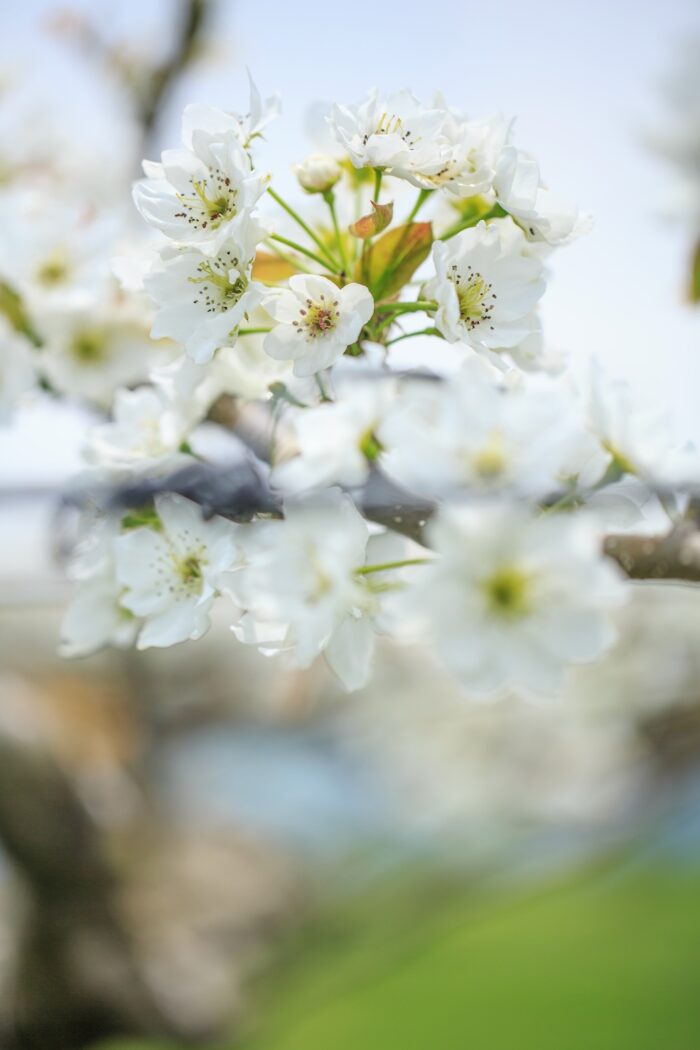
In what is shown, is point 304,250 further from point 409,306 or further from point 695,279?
point 695,279

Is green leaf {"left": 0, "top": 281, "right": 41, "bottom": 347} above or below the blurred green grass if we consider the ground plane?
above

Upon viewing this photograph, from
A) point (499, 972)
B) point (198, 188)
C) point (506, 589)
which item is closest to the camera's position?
point (506, 589)

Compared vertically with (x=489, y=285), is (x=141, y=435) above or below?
below

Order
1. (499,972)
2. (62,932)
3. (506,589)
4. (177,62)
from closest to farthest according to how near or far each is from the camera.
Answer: (506,589)
(177,62)
(62,932)
(499,972)

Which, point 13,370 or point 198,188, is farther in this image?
point 13,370

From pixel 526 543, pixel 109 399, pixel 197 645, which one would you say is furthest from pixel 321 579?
pixel 197 645

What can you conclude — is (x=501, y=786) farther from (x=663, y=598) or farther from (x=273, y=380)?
(x=273, y=380)

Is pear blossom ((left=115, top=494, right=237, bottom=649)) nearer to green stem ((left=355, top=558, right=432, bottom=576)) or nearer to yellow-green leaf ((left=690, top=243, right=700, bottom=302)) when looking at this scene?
green stem ((left=355, top=558, right=432, bottom=576))

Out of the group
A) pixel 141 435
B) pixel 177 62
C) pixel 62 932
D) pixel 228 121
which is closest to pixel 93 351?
pixel 141 435

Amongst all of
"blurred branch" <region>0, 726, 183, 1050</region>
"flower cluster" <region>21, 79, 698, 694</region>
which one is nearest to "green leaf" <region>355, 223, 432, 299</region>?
"flower cluster" <region>21, 79, 698, 694</region>
